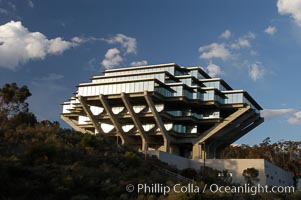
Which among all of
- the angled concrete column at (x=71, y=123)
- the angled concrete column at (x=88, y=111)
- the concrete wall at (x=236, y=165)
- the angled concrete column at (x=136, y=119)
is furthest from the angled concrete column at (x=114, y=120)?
the concrete wall at (x=236, y=165)

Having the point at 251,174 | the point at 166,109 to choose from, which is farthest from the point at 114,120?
the point at 251,174

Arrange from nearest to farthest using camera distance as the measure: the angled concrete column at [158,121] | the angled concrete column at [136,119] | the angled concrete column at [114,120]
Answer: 1. the angled concrete column at [158,121]
2. the angled concrete column at [136,119]
3. the angled concrete column at [114,120]

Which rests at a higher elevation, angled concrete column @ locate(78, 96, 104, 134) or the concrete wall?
angled concrete column @ locate(78, 96, 104, 134)

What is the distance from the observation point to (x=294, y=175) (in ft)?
266

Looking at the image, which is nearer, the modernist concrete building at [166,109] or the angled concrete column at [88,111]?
the modernist concrete building at [166,109]

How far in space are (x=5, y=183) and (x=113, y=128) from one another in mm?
57590

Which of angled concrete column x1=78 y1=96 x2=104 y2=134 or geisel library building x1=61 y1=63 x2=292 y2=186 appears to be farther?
angled concrete column x1=78 y1=96 x2=104 y2=134

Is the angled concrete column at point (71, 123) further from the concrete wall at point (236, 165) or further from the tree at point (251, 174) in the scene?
the tree at point (251, 174)

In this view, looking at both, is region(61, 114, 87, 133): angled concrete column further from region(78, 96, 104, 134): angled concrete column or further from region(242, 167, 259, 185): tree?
Result: region(242, 167, 259, 185): tree

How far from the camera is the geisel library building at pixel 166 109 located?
73.2m

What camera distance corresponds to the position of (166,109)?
7794 centimetres

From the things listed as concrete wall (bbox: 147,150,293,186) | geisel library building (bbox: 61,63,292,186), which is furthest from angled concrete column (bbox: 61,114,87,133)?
concrete wall (bbox: 147,150,293,186)

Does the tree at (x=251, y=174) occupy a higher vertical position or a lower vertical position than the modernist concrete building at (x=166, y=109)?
lower

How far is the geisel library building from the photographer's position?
7325cm
